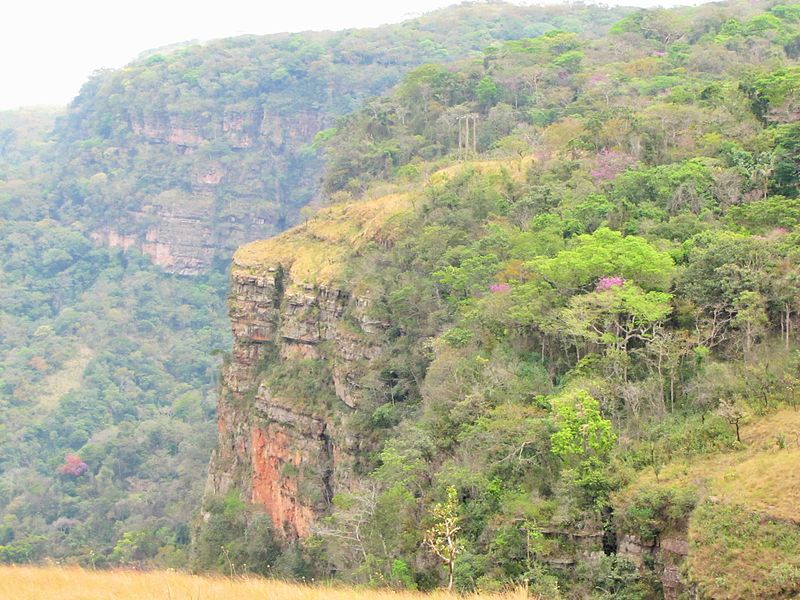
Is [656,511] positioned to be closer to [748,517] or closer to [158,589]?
[748,517]

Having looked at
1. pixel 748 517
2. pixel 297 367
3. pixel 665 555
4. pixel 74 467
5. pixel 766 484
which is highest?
pixel 766 484

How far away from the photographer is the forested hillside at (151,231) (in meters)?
59.4

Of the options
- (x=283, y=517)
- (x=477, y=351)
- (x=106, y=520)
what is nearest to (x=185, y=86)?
(x=106, y=520)

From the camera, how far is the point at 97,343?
81.6m

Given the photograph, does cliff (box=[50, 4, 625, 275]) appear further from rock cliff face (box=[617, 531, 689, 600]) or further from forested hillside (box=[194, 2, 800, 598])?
rock cliff face (box=[617, 531, 689, 600])

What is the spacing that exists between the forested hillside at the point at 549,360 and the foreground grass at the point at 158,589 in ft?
15.4

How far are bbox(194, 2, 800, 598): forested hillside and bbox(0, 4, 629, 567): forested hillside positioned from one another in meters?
20.4

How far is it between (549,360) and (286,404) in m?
12.4

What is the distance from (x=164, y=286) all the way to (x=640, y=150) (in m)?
68.6

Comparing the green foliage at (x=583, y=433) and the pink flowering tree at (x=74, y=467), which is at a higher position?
the green foliage at (x=583, y=433)

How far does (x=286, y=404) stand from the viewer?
3188 cm

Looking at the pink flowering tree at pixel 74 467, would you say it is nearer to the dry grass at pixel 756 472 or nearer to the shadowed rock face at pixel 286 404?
the shadowed rock face at pixel 286 404

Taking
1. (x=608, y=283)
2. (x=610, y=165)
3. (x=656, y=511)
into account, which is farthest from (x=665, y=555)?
(x=610, y=165)

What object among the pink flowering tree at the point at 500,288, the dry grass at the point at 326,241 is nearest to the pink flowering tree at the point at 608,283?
the pink flowering tree at the point at 500,288
